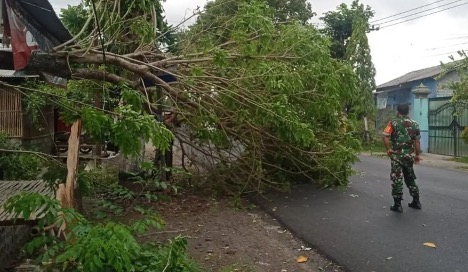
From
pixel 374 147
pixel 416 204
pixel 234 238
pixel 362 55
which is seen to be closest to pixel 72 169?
pixel 234 238

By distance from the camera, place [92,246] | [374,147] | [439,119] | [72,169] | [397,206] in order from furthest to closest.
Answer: [374,147], [439,119], [397,206], [72,169], [92,246]

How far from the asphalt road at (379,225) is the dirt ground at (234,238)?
0.83ft

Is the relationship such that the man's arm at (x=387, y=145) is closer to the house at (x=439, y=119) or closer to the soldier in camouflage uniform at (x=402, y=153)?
the soldier in camouflage uniform at (x=402, y=153)

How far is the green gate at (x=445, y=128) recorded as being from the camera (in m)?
19.4

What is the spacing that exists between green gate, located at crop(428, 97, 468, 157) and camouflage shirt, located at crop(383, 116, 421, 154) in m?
11.8

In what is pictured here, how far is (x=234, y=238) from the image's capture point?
6.76 m

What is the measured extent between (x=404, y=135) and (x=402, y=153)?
0.28 meters

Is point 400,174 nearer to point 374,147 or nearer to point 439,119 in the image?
point 439,119

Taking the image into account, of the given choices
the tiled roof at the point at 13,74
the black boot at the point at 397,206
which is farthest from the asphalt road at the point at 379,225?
the tiled roof at the point at 13,74

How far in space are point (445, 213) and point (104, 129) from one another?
17.6 feet

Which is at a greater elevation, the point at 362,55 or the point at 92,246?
the point at 362,55

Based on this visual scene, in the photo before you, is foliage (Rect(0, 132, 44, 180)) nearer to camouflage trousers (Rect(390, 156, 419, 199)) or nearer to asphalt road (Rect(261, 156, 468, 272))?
asphalt road (Rect(261, 156, 468, 272))

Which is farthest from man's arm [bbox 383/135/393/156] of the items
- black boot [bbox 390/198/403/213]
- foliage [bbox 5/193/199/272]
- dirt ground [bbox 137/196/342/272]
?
foliage [bbox 5/193/199/272]

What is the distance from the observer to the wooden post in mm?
5215
